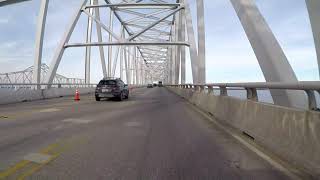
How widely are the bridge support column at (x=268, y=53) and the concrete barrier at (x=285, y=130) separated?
0.96m

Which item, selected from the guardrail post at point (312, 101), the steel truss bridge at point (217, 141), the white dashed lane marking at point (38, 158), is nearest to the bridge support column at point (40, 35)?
the steel truss bridge at point (217, 141)

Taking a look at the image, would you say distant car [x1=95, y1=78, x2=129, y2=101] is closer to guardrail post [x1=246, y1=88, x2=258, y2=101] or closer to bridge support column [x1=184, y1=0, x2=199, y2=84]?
bridge support column [x1=184, y1=0, x2=199, y2=84]

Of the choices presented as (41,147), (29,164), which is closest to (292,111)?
(29,164)

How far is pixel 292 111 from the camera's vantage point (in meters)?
5.56

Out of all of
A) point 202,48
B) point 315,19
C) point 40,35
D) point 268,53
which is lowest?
point 268,53

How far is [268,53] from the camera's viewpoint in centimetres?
950

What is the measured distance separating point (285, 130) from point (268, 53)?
416 centimetres

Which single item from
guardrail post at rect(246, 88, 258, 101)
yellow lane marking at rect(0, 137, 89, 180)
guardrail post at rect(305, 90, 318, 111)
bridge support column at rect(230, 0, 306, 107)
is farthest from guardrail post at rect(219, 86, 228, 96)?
guardrail post at rect(305, 90, 318, 111)

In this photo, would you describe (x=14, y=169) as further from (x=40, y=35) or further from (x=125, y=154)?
(x=40, y=35)

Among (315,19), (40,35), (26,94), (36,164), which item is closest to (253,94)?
(315,19)

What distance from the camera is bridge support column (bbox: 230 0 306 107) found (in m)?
8.50

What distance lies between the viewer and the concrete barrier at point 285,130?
4.84 m

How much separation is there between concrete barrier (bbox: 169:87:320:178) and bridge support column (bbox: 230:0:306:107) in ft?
3.16

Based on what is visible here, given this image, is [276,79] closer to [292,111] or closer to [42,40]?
[292,111]
